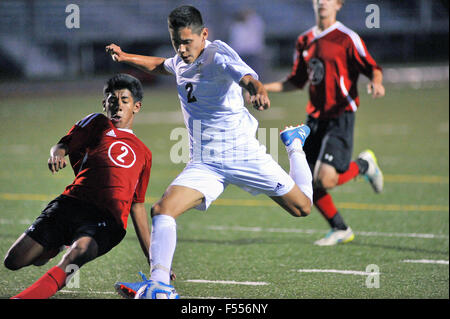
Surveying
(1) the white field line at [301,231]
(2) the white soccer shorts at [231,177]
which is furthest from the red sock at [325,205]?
(2) the white soccer shorts at [231,177]

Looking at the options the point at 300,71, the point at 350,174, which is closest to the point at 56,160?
the point at 300,71

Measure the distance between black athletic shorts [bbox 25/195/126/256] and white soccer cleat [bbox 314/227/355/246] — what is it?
3.17m

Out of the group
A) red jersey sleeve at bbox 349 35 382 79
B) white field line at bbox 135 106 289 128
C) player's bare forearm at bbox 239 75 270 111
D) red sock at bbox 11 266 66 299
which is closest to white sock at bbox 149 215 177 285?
red sock at bbox 11 266 66 299

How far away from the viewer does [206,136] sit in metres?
5.79

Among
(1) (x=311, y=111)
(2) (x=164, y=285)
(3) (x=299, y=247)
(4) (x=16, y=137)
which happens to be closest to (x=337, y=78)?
(1) (x=311, y=111)

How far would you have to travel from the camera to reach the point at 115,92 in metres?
5.59

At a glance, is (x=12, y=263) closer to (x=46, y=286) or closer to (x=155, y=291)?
(x=46, y=286)

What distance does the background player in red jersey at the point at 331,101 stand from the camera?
8148mm

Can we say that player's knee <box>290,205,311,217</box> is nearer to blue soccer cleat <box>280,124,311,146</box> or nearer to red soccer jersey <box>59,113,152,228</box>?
blue soccer cleat <box>280,124,311,146</box>

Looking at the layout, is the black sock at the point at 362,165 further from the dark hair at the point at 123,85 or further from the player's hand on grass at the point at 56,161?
the player's hand on grass at the point at 56,161

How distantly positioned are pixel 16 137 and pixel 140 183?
491 inches

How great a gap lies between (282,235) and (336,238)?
687mm

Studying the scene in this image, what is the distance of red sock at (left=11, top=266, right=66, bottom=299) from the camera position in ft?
16.2
